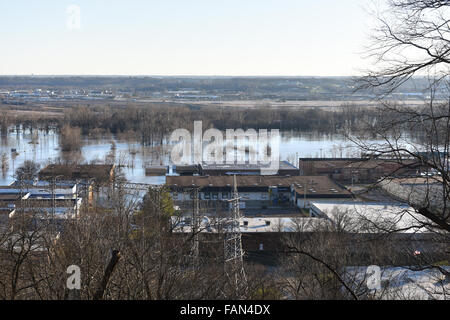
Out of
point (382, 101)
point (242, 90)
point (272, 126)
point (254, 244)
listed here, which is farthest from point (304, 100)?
point (382, 101)

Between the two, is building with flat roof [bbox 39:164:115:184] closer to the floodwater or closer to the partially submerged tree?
the partially submerged tree

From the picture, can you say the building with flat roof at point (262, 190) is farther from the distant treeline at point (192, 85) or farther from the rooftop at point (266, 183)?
the distant treeline at point (192, 85)

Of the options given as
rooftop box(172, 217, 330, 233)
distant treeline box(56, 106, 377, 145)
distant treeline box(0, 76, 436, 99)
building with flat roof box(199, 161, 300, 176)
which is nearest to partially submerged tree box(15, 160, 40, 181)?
building with flat roof box(199, 161, 300, 176)

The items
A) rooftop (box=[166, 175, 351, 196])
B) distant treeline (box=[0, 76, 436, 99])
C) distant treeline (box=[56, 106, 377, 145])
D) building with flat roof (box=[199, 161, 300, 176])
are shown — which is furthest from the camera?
distant treeline (box=[0, 76, 436, 99])

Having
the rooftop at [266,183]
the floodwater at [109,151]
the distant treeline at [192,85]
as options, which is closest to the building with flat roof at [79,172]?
the floodwater at [109,151]

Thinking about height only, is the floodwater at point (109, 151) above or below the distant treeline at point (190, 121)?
below

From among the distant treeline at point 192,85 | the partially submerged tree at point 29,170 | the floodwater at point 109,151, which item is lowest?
the floodwater at point 109,151

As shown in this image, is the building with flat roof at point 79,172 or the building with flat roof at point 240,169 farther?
the building with flat roof at point 240,169

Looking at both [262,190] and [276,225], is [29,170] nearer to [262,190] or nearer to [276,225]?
[262,190]

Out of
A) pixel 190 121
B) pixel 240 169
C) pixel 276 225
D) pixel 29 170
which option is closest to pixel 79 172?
pixel 29 170
